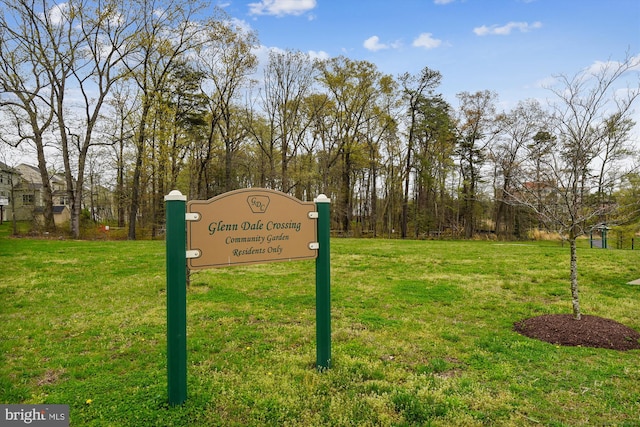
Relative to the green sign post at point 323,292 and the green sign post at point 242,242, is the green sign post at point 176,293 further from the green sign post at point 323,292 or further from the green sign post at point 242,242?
the green sign post at point 323,292

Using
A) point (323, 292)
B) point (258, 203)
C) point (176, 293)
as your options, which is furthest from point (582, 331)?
point (176, 293)

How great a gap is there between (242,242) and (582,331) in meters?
4.71

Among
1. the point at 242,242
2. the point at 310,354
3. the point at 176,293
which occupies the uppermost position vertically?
the point at 242,242

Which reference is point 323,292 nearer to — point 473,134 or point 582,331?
point 582,331

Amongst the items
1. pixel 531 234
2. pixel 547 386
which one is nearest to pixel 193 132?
pixel 547 386

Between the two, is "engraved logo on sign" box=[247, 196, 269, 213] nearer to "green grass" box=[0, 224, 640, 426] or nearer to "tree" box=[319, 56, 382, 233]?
"green grass" box=[0, 224, 640, 426]

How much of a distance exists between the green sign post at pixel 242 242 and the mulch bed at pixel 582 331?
3.16m

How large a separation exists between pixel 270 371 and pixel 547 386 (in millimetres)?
2712

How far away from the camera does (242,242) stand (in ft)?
11.2

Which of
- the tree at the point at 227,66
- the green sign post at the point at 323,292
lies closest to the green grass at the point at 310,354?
the green sign post at the point at 323,292

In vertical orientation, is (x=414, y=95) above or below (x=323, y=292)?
above

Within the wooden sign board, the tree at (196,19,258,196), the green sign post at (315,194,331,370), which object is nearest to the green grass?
the green sign post at (315,194,331,370)

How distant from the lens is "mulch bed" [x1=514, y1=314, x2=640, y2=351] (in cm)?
452

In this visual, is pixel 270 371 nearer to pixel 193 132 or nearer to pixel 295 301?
pixel 295 301
